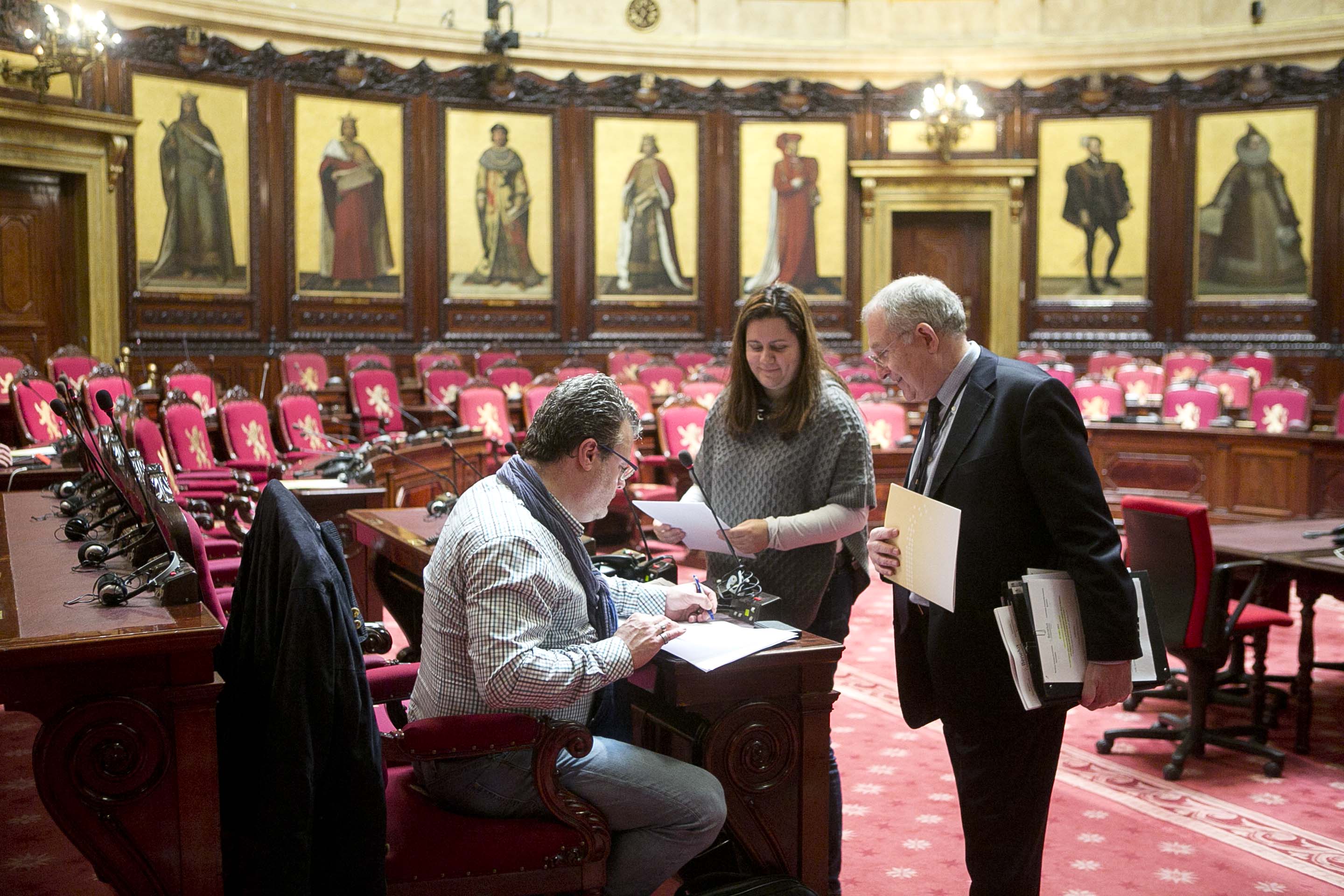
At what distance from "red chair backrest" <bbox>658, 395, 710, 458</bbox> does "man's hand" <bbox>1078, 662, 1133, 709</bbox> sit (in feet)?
17.5

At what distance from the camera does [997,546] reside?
2061 millimetres

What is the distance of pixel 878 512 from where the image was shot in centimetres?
806

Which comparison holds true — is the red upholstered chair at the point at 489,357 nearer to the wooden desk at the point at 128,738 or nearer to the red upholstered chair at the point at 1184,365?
the red upholstered chair at the point at 1184,365

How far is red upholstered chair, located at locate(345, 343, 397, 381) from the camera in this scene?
10.5 m

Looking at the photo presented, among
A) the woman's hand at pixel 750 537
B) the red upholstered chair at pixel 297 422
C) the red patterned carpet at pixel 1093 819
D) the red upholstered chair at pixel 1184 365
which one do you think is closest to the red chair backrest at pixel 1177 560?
the red patterned carpet at pixel 1093 819

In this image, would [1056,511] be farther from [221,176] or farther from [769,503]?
[221,176]

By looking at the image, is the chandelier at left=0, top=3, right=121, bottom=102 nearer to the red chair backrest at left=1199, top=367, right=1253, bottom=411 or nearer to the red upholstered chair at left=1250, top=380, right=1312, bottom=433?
the red upholstered chair at left=1250, top=380, right=1312, bottom=433

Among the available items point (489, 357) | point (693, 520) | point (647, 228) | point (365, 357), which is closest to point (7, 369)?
point (365, 357)

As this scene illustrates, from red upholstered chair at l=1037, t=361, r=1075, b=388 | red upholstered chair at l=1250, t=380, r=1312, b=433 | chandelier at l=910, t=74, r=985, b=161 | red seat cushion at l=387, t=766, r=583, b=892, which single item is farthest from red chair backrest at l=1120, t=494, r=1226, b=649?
chandelier at l=910, t=74, r=985, b=161

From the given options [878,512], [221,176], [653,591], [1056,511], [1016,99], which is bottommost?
[878,512]

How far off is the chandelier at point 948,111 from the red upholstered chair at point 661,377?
4.00m

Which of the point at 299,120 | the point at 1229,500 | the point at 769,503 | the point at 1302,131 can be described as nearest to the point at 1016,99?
the point at 1302,131

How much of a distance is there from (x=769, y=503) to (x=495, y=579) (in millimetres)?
979

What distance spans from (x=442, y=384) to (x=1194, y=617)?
779 centimetres
